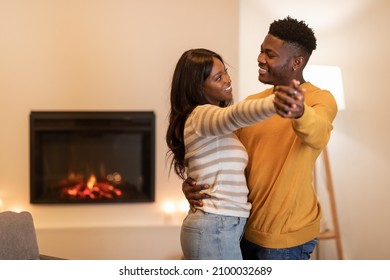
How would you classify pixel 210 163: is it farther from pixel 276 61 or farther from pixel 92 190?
pixel 92 190

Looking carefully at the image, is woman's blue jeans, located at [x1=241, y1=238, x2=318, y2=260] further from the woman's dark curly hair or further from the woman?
the woman's dark curly hair

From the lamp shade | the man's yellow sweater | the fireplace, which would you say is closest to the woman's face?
the man's yellow sweater

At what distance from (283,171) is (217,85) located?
217 mm

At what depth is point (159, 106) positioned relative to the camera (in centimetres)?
215

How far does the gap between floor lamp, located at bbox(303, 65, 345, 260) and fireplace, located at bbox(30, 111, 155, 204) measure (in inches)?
29.8

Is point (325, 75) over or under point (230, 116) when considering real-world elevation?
over

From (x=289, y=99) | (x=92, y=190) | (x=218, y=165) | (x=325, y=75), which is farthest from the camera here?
(x=92, y=190)

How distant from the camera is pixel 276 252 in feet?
3.11

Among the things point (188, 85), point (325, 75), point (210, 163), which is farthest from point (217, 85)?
point (325, 75)

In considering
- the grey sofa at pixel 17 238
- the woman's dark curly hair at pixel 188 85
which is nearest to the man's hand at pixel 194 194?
the woman's dark curly hair at pixel 188 85

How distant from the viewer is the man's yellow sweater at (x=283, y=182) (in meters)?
0.90

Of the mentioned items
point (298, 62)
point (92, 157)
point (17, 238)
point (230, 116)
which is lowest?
point (17, 238)

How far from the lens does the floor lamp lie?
176 cm

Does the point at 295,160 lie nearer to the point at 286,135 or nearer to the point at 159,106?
the point at 286,135
